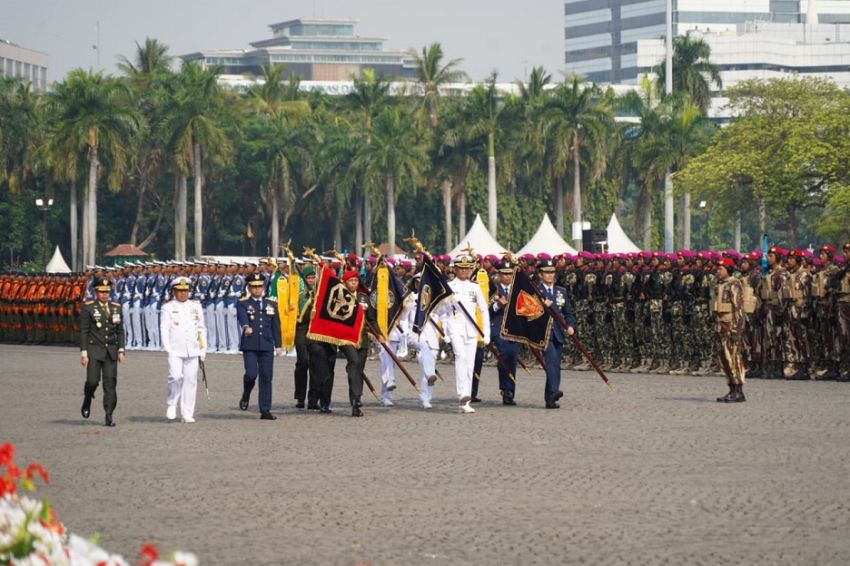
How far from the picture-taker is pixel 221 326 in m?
38.6

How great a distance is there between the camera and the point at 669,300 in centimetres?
2794

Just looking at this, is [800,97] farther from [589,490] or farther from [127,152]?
[589,490]

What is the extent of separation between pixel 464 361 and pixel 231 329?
18856 millimetres

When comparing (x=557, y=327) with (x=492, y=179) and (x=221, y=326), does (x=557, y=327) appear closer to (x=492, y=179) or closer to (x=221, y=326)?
(x=221, y=326)

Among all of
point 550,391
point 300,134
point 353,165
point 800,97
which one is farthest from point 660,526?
point 300,134

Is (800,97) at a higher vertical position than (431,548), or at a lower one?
higher

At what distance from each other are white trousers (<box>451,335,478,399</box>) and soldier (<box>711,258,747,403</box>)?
312 cm

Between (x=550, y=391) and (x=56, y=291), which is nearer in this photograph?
(x=550, y=391)

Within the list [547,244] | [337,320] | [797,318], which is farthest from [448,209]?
[337,320]

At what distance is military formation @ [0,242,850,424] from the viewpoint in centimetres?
1975

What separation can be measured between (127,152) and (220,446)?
6380 cm

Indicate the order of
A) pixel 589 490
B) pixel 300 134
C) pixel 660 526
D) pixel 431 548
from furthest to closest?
pixel 300 134, pixel 589 490, pixel 660 526, pixel 431 548

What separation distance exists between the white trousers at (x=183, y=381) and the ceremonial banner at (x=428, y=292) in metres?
3.17

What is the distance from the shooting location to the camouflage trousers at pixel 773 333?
25938mm
